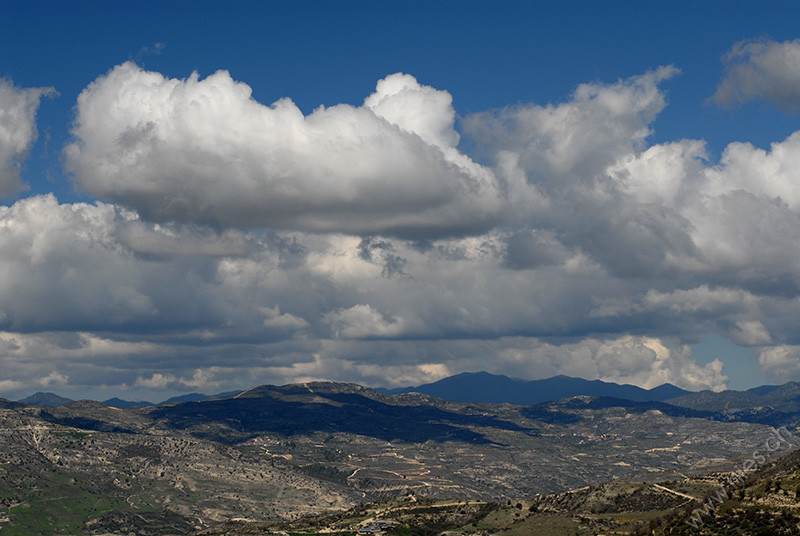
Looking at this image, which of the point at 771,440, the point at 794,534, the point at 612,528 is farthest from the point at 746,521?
the point at 612,528

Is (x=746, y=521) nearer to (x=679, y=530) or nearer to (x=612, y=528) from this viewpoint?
(x=679, y=530)

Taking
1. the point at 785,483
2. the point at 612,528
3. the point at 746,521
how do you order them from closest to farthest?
the point at 746,521, the point at 785,483, the point at 612,528

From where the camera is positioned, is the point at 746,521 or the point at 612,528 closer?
the point at 746,521

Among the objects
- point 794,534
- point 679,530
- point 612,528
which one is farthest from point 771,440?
point 612,528

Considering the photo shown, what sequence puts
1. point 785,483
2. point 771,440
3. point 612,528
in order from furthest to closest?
1. point 612,528
2. point 785,483
3. point 771,440

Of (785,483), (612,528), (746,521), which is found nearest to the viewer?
(746,521)

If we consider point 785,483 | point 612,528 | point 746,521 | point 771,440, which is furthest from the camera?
point 612,528

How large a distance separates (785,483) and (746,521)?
17.9 meters

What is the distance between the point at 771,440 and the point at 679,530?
26939 mm

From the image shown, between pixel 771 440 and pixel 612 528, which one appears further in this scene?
pixel 612 528

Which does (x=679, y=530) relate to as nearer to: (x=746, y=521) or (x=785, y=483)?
(x=746, y=521)

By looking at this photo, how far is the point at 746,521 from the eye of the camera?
442ft

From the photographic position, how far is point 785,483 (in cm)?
14775

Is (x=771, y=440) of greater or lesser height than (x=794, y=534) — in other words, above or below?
above
